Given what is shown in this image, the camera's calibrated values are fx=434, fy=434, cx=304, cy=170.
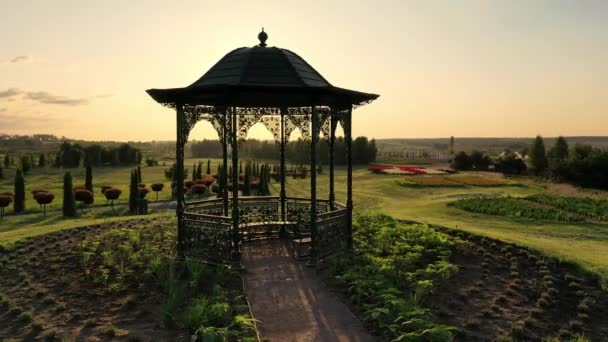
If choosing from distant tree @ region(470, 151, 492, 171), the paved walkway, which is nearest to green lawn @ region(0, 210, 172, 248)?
the paved walkway

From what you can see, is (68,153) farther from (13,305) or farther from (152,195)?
(13,305)

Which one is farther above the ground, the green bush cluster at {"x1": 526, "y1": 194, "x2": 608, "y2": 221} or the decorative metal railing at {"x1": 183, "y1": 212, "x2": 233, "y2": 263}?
the decorative metal railing at {"x1": 183, "y1": 212, "x2": 233, "y2": 263}

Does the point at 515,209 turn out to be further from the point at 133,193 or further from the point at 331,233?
the point at 133,193

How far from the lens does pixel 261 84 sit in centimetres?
991

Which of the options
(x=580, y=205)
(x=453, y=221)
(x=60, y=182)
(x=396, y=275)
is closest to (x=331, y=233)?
(x=396, y=275)

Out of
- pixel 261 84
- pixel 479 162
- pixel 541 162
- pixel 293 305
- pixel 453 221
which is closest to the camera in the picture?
pixel 293 305

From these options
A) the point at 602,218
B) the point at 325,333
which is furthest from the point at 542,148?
the point at 325,333

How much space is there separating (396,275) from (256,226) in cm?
511

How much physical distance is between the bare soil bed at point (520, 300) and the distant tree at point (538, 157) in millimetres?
55124

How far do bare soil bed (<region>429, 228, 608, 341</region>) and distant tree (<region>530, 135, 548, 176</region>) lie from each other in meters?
55.1

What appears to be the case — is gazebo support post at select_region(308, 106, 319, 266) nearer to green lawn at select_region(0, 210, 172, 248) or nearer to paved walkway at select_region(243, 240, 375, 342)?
paved walkway at select_region(243, 240, 375, 342)

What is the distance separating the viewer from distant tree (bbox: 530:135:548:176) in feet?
196

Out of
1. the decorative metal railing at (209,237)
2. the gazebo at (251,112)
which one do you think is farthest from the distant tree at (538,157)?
the decorative metal railing at (209,237)

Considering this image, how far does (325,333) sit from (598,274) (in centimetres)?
661
